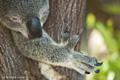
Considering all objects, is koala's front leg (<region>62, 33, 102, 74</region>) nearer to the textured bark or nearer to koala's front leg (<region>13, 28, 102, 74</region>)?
koala's front leg (<region>13, 28, 102, 74</region>)

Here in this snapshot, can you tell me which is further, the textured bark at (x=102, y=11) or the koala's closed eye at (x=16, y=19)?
the textured bark at (x=102, y=11)

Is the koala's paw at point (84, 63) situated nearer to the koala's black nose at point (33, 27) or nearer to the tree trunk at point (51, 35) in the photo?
the tree trunk at point (51, 35)

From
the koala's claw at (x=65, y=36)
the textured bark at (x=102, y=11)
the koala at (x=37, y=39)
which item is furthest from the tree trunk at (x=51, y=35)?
the textured bark at (x=102, y=11)

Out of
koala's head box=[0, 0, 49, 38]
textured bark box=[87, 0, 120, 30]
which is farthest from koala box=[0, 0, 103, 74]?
textured bark box=[87, 0, 120, 30]

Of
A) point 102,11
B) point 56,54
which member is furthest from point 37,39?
point 102,11

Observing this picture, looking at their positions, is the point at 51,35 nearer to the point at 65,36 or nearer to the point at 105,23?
the point at 65,36

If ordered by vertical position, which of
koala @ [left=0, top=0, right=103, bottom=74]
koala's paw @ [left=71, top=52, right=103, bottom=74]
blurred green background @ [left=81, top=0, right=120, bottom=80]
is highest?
koala @ [left=0, top=0, right=103, bottom=74]

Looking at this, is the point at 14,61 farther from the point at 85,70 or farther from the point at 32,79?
the point at 85,70
